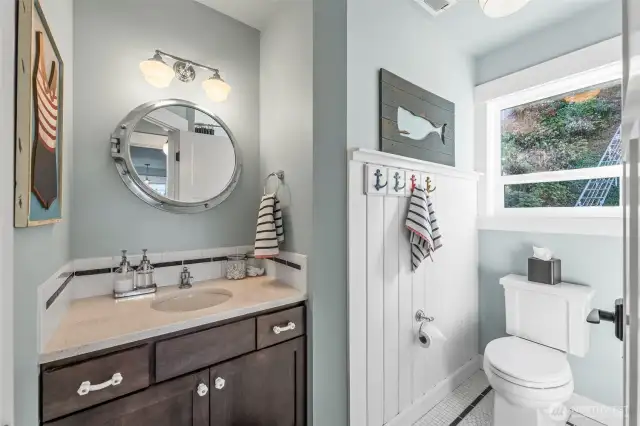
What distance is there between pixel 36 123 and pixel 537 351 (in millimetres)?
2427

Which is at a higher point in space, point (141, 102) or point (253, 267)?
point (141, 102)

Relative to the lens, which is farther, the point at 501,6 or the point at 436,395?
the point at 436,395

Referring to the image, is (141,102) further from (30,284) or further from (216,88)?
(30,284)

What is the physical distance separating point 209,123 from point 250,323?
1.21 m

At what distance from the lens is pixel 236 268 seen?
167cm

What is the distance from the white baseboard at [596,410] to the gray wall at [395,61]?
1655 mm

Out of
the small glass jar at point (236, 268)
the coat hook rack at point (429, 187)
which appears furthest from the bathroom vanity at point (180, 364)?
the coat hook rack at point (429, 187)

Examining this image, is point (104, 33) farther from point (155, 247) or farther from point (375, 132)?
point (375, 132)

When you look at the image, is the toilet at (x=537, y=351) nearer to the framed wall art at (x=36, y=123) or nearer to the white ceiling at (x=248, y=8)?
the framed wall art at (x=36, y=123)

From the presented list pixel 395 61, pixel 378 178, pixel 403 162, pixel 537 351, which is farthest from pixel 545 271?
A: pixel 395 61

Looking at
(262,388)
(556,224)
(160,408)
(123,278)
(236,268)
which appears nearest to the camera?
(160,408)

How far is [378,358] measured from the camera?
1.46 meters

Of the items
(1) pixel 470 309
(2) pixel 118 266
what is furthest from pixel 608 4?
(2) pixel 118 266

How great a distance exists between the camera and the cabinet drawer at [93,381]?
32.3 inches
